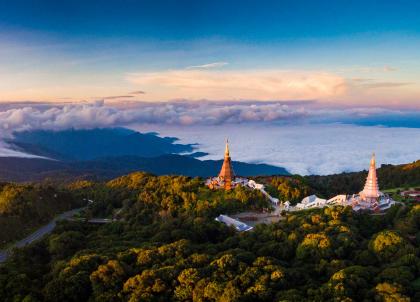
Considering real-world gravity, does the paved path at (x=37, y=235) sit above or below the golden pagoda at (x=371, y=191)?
below

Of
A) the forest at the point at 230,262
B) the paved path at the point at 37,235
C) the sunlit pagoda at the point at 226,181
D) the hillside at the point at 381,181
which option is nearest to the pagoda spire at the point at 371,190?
the forest at the point at 230,262

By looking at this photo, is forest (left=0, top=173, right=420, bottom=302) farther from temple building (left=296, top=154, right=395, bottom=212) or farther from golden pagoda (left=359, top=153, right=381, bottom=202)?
golden pagoda (left=359, top=153, right=381, bottom=202)

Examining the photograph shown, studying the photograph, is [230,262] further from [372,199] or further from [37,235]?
[37,235]

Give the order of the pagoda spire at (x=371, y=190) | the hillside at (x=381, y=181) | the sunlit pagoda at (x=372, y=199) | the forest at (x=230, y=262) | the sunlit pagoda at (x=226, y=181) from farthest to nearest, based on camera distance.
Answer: the hillside at (x=381, y=181)
the sunlit pagoda at (x=226, y=181)
the pagoda spire at (x=371, y=190)
the sunlit pagoda at (x=372, y=199)
the forest at (x=230, y=262)

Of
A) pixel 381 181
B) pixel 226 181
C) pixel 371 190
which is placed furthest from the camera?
pixel 381 181

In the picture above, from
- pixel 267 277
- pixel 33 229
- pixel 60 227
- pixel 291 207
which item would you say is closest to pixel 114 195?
pixel 33 229

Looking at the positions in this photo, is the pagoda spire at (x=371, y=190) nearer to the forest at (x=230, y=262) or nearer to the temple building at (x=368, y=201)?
the temple building at (x=368, y=201)

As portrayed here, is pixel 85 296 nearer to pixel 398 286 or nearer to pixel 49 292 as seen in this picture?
pixel 49 292

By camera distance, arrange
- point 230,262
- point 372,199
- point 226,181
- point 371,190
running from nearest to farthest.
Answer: point 230,262
point 372,199
point 371,190
point 226,181

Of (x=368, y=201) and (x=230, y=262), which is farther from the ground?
(x=230, y=262)

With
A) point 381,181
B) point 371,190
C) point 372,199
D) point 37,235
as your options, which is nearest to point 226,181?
point 371,190
